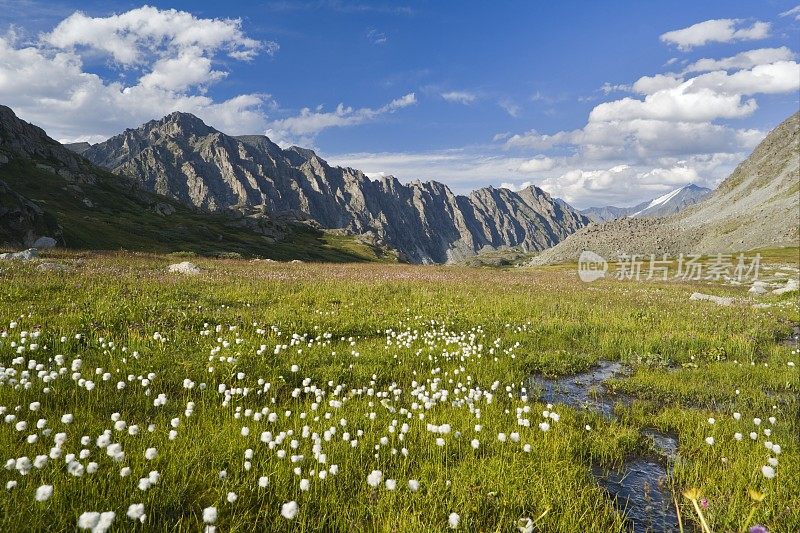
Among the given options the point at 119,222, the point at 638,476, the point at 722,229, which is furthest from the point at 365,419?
the point at 722,229

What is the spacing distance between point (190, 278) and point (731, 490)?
2012 cm

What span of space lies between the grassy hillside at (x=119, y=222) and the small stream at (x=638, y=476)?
56.4 m

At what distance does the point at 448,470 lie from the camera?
186 inches

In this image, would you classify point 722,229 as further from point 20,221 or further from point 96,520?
point 96,520

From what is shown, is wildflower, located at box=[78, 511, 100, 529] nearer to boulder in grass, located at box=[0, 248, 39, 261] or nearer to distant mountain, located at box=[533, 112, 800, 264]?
boulder in grass, located at box=[0, 248, 39, 261]

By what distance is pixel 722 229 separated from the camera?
159 meters

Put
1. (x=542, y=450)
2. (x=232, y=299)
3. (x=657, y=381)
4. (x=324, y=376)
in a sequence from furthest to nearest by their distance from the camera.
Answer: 1. (x=232, y=299)
2. (x=657, y=381)
3. (x=324, y=376)
4. (x=542, y=450)

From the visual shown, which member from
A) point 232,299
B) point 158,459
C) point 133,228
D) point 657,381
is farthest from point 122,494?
point 133,228

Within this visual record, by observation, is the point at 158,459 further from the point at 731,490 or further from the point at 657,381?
the point at 657,381

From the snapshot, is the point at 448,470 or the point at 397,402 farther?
the point at 397,402

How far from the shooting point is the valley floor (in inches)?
151

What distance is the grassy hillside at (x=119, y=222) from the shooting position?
61.9 meters

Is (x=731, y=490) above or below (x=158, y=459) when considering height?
below

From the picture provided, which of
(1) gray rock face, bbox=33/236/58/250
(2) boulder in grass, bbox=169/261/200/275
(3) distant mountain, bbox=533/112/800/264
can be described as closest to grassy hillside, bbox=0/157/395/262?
(1) gray rock face, bbox=33/236/58/250
